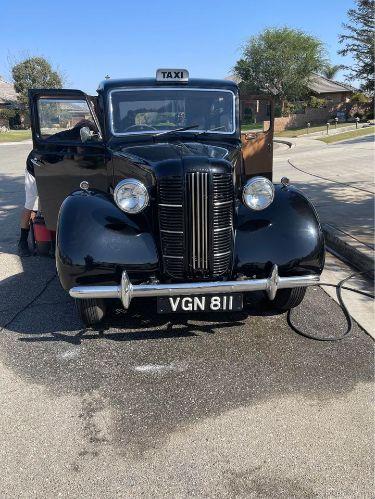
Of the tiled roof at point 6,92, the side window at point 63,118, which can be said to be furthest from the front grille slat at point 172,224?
the tiled roof at point 6,92

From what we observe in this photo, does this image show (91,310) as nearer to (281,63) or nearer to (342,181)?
(342,181)

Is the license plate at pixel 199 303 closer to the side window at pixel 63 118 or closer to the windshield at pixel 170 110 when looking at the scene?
the windshield at pixel 170 110

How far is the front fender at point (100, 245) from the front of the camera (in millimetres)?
3207

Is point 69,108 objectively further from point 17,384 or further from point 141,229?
point 17,384

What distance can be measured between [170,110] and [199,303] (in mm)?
2284

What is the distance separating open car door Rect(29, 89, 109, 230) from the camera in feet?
15.1

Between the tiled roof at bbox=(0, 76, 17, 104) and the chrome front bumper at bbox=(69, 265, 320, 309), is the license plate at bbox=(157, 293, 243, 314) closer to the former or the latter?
the chrome front bumper at bbox=(69, 265, 320, 309)

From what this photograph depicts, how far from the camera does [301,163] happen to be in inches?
568

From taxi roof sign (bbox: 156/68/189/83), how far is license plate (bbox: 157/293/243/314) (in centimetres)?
259

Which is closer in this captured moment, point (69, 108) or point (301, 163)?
point (69, 108)

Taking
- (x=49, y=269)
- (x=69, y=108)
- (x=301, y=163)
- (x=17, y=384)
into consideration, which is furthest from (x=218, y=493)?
(x=301, y=163)

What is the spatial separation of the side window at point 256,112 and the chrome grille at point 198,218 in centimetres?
192

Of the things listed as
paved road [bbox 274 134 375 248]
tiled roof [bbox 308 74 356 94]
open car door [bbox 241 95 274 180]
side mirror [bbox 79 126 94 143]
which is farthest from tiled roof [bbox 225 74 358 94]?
side mirror [bbox 79 126 94 143]

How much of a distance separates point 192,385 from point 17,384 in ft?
3.97
